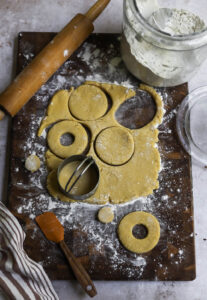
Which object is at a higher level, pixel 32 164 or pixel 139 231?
pixel 32 164

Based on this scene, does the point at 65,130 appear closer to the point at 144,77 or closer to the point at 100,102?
the point at 100,102

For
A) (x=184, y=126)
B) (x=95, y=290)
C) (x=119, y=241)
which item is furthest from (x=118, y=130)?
(x=95, y=290)

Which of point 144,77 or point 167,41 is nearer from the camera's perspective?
point 167,41

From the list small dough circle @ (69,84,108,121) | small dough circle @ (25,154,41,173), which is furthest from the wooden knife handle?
small dough circle @ (69,84,108,121)

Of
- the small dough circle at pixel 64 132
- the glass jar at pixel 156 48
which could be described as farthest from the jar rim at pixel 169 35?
the small dough circle at pixel 64 132

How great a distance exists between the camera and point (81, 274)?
3.87ft

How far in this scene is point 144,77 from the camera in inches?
51.9

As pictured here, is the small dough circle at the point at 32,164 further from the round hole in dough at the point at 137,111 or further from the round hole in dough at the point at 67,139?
the round hole in dough at the point at 137,111

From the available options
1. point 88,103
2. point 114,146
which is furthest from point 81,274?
point 88,103

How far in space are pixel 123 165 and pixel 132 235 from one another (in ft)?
0.73

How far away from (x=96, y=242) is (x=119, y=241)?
2.8 inches

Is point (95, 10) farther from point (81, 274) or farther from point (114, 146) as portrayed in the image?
point (81, 274)

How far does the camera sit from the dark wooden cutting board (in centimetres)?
121

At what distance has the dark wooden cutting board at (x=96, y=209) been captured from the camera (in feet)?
3.96
